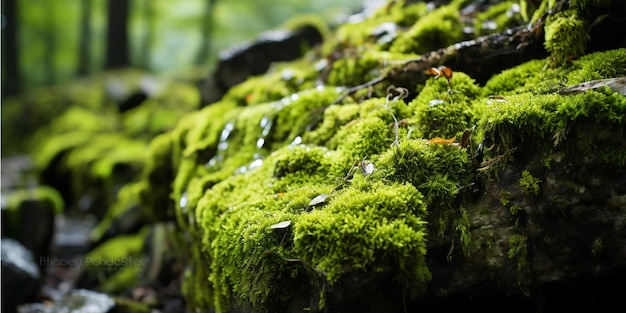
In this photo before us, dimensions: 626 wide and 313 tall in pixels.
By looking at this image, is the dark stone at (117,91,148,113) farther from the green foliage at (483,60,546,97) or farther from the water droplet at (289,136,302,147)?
the green foliage at (483,60,546,97)

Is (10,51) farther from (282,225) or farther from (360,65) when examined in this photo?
(282,225)

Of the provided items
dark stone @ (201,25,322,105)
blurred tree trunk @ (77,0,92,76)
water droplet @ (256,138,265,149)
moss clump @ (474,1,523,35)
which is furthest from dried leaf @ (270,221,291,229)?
blurred tree trunk @ (77,0,92,76)

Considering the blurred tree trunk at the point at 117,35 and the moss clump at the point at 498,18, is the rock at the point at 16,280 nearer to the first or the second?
the moss clump at the point at 498,18

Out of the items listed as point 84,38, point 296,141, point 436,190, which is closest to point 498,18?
point 296,141

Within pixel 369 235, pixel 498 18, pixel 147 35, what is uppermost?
pixel 147 35

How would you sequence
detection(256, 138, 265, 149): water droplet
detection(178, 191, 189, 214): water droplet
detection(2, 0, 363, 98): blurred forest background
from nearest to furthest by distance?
detection(256, 138, 265, 149): water droplet, detection(178, 191, 189, 214): water droplet, detection(2, 0, 363, 98): blurred forest background

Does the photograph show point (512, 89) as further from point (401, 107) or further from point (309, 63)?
point (309, 63)

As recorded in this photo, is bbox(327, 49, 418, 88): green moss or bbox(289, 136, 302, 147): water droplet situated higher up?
bbox(327, 49, 418, 88): green moss

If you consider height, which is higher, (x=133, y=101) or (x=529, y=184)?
(x=133, y=101)
